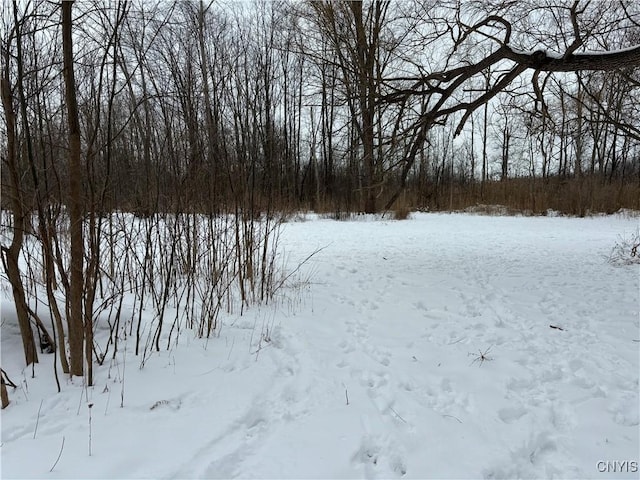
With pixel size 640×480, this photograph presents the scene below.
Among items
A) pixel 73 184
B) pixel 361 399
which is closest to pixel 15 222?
pixel 73 184

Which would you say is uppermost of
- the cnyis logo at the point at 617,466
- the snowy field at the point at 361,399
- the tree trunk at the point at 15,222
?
the tree trunk at the point at 15,222

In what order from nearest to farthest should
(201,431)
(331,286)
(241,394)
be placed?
(201,431) → (241,394) → (331,286)

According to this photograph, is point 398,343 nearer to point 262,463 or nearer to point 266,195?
Result: point 262,463

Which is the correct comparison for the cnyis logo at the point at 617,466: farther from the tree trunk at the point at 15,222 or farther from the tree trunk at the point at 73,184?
the tree trunk at the point at 15,222

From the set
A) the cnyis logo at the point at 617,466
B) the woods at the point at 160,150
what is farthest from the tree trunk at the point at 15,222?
the cnyis logo at the point at 617,466

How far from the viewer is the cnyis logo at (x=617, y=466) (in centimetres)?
158

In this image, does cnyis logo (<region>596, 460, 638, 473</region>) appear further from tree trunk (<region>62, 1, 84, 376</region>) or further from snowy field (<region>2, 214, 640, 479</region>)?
tree trunk (<region>62, 1, 84, 376</region>)

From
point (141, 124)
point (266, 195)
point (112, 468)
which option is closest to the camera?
point (112, 468)

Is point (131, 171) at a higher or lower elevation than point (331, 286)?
higher

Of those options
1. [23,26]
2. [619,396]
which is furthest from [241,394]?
[23,26]

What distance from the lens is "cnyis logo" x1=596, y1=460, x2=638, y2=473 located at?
1.58 meters

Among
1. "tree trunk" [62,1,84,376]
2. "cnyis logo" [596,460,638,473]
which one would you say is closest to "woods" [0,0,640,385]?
"tree trunk" [62,1,84,376]

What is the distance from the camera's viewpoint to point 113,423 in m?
1.77

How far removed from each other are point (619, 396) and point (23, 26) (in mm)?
4052
